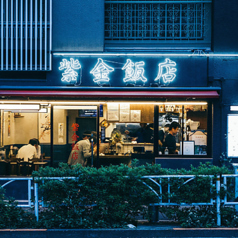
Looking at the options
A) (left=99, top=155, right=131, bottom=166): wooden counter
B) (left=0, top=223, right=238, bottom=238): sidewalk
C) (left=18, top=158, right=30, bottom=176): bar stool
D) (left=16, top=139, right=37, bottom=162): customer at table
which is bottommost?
(left=0, top=223, right=238, bottom=238): sidewalk

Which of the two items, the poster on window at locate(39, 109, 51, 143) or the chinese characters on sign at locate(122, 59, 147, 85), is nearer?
the chinese characters on sign at locate(122, 59, 147, 85)

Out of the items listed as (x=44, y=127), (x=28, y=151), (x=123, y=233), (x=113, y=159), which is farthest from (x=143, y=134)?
(x=123, y=233)

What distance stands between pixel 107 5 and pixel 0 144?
6121 millimetres

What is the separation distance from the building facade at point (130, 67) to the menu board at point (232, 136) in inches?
1.3

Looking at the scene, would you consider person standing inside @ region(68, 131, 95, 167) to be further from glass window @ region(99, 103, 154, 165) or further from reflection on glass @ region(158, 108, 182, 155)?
reflection on glass @ region(158, 108, 182, 155)

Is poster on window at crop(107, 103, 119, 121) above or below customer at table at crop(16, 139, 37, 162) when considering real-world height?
above

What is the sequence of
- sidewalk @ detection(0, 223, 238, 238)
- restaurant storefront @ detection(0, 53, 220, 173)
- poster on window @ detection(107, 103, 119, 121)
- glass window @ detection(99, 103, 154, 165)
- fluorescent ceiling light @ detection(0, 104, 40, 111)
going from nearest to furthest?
sidewalk @ detection(0, 223, 238, 238)
fluorescent ceiling light @ detection(0, 104, 40, 111)
restaurant storefront @ detection(0, 53, 220, 173)
glass window @ detection(99, 103, 154, 165)
poster on window @ detection(107, 103, 119, 121)

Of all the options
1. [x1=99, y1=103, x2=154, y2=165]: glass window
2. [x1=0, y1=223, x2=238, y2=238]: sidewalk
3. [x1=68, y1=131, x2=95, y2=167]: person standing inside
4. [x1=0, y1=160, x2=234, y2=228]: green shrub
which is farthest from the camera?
[x1=99, y1=103, x2=154, y2=165]: glass window

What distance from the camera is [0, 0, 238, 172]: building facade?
31.9ft

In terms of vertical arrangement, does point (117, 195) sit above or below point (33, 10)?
below

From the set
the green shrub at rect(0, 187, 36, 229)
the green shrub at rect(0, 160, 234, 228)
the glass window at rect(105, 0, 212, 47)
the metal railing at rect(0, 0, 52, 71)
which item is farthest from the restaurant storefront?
the green shrub at rect(0, 187, 36, 229)

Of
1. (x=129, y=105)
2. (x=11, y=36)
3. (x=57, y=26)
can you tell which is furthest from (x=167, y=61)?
(x=11, y=36)

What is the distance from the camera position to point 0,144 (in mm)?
10547

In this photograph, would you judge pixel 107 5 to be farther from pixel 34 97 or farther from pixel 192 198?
pixel 192 198
